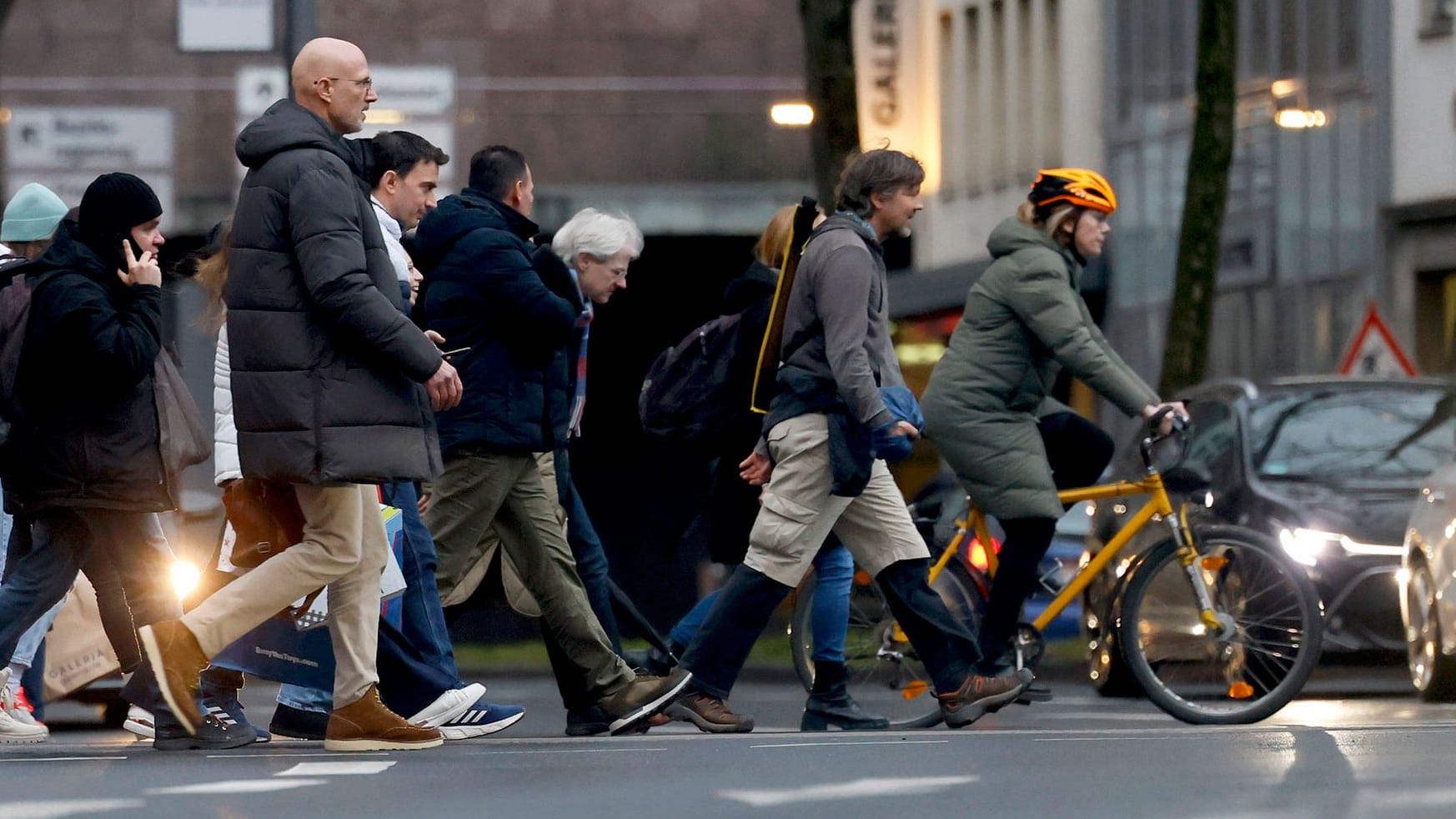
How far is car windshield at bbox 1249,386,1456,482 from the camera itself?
12.9 m

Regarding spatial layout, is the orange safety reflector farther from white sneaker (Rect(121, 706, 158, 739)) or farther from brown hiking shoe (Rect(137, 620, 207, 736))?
brown hiking shoe (Rect(137, 620, 207, 736))

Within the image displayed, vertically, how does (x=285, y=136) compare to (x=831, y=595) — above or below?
above

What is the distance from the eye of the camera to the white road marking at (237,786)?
7.48 metres

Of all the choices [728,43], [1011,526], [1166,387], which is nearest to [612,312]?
[728,43]

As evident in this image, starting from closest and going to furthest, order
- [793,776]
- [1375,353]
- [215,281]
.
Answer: [793,776]
[215,281]
[1375,353]

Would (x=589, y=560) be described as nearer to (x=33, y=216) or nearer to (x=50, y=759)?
(x=33, y=216)

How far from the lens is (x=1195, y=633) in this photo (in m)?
9.85

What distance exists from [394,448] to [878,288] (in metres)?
1.77

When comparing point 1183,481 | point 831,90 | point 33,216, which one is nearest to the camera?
point 33,216

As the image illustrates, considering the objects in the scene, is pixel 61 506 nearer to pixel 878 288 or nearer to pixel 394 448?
pixel 394 448

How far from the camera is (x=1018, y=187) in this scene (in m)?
35.5

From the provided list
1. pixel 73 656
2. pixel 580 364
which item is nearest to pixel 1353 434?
pixel 580 364

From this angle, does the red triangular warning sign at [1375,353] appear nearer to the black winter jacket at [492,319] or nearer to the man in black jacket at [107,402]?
the black winter jacket at [492,319]

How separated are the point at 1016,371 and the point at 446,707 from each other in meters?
2.26
